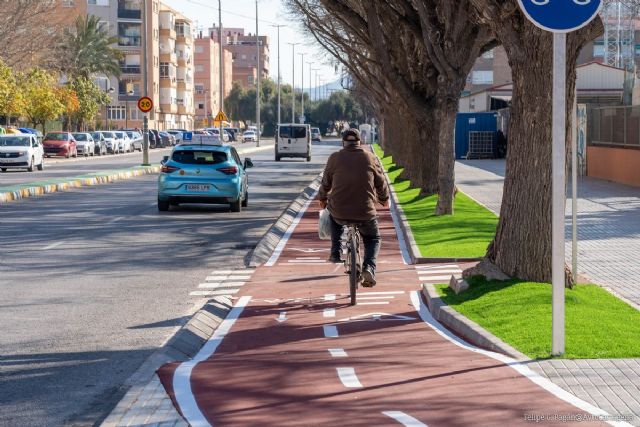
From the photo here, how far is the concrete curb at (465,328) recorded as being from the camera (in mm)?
9576

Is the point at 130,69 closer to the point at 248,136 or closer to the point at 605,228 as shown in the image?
the point at 248,136

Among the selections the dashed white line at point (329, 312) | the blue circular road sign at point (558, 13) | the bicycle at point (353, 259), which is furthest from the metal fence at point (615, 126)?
the blue circular road sign at point (558, 13)

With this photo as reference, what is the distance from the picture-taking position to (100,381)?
8.81 metres

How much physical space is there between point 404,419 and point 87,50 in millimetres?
93365

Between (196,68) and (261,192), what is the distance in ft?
462

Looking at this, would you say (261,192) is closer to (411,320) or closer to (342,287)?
(342,287)

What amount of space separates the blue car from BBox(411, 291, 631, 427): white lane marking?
14424 millimetres

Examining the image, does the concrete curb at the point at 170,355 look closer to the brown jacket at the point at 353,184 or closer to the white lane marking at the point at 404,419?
the white lane marking at the point at 404,419

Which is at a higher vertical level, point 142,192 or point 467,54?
point 467,54

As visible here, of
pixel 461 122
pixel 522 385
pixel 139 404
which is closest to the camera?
pixel 139 404

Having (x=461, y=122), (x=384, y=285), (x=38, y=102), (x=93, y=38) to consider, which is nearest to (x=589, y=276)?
(x=384, y=285)

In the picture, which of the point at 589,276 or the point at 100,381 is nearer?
the point at 100,381

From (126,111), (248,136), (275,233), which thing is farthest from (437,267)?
(248,136)

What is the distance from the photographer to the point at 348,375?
8680 mm
